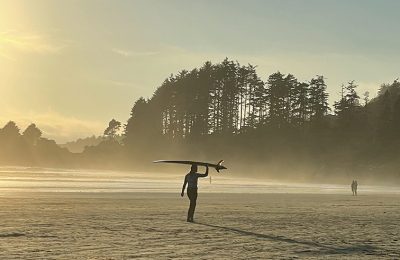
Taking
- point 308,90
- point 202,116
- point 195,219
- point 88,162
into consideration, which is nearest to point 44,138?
point 88,162

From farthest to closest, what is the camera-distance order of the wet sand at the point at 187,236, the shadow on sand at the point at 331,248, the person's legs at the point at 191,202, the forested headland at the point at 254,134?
the forested headland at the point at 254,134 < the person's legs at the point at 191,202 < the shadow on sand at the point at 331,248 < the wet sand at the point at 187,236

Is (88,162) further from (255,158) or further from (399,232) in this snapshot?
(399,232)

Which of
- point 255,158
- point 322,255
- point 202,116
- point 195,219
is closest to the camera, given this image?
point 322,255

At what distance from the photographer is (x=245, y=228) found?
17297 mm

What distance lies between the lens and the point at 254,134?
124 metres

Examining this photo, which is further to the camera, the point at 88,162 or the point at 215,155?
the point at 88,162

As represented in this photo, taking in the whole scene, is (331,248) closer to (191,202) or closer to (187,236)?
(187,236)

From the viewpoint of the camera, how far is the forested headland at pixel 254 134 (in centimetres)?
10388

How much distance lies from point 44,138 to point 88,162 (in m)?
16.0

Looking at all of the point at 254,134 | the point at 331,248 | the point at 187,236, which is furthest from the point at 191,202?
the point at 254,134

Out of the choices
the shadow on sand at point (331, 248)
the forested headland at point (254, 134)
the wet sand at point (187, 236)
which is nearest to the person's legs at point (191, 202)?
the wet sand at point (187, 236)

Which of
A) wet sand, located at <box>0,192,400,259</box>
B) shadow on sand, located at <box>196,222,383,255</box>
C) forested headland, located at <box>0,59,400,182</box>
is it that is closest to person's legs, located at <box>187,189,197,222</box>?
wet sand, located at <box>0,192,400,259</box>

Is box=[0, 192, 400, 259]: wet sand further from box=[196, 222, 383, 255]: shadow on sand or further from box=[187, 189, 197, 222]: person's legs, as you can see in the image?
box=[187, 189, 197, 222]: person's legs

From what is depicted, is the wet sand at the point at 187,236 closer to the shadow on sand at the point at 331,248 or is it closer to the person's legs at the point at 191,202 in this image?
the shadow on sand at the point at 331,248
